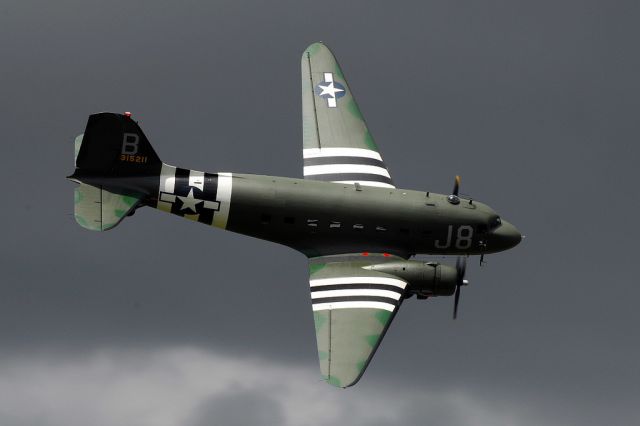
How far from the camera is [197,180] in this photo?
292ft

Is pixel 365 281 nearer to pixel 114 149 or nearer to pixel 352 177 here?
pixel 352 177

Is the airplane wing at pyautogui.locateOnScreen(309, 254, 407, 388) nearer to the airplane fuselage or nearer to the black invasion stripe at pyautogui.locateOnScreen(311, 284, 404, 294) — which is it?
the black invasion stripe at pyautogui.locateOnScreen(311, 284, 404, 294)

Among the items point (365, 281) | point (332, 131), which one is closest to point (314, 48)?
point (332, 131)

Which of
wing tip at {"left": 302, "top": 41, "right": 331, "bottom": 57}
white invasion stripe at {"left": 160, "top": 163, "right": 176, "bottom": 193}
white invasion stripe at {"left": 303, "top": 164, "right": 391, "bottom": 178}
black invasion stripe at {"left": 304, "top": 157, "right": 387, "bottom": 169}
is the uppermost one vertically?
wing tip at {"left": 302, "top": 41, "right": 331, "bottom": 57}

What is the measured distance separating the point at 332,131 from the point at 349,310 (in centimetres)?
1188

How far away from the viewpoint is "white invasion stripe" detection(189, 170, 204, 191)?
292ft

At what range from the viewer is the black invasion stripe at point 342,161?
92375 millimetres

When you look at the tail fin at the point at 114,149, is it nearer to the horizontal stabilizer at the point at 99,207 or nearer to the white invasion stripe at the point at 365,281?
the horizontal stabilizer at the point at 99,207

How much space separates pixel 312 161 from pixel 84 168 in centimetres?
1187

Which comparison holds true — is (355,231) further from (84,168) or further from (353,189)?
(84,168)

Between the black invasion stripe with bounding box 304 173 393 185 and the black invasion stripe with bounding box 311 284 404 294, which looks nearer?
the black invasion stripe with bounding box 311 284 404 294

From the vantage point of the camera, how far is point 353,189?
89.8 m

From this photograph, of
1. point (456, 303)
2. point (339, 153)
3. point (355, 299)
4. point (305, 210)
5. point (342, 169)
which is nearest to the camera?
point (355, 299)

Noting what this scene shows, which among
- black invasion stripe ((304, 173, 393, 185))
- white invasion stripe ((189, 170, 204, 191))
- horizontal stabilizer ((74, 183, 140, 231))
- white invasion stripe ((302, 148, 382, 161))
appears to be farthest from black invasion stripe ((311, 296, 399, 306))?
horizontal stabilizer ((74, 183, 140, 231))
